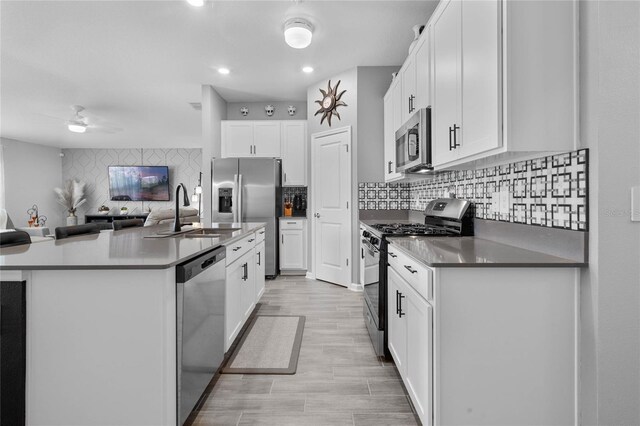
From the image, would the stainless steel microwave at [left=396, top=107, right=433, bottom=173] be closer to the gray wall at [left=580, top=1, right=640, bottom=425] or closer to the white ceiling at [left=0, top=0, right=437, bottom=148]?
the gray wall at [left=580, top=1, right=640, bottom=425]

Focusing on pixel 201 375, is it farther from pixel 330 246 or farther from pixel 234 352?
pixel 330 246

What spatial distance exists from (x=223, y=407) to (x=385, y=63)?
405cm

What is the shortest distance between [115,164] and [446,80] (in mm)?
10591

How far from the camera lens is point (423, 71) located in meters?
2.41

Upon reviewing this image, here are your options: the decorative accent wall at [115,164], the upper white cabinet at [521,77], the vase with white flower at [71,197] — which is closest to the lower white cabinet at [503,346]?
the upper white cabinet at [521,77]

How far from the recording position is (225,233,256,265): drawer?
2.28 m

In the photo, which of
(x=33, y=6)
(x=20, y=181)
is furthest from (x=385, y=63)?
(x=20, y=181)

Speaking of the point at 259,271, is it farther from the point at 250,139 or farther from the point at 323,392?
the point at 250,139

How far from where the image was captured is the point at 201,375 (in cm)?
172

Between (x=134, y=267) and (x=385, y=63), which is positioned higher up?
(x=385, y=63)

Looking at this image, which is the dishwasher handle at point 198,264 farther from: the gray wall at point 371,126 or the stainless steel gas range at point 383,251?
the gray wall at point 371,126

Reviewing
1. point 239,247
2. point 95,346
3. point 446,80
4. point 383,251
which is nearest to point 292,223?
point 239,247

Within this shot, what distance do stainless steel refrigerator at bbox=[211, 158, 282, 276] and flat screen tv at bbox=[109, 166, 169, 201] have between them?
5779 mm

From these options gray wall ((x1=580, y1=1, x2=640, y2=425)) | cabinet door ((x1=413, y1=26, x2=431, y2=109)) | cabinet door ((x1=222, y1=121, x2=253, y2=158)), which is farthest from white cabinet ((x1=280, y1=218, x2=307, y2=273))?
gray wall ((x1=580, y1=1, x2=640, y2=425))
